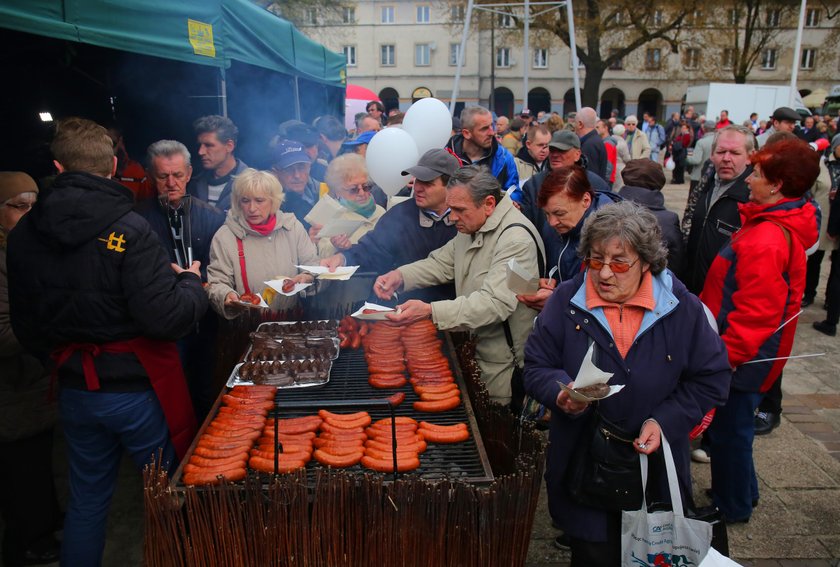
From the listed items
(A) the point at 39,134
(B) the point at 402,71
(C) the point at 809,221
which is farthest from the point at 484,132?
(B) the point at 402,71

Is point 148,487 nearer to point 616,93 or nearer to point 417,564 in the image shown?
point 417,564

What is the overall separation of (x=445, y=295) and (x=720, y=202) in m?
1.97

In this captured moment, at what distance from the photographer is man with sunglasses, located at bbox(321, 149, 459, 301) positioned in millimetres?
4043

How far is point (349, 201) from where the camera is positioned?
4.91 meters

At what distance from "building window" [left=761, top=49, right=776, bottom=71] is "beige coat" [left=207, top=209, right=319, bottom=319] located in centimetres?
5590

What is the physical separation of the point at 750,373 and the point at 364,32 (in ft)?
170

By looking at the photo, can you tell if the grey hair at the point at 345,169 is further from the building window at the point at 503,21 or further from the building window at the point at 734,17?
the building window at the point at 734,17

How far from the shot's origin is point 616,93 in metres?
53.4

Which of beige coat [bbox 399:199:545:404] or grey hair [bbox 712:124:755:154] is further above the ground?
grey hair [bbox 712:124:755:154]

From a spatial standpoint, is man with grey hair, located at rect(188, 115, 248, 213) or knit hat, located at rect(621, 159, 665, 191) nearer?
knit hat, located at rect(621, 159, 665, 191)

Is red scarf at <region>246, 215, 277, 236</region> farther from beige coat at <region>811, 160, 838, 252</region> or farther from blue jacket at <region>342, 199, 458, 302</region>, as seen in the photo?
beige coat at <region>811, 160, 838, 252</region>

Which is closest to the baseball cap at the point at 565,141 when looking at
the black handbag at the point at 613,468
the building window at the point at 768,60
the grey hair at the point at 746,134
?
the grey hair at the point at 746,134

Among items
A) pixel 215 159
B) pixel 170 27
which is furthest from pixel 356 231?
pixel 170 27

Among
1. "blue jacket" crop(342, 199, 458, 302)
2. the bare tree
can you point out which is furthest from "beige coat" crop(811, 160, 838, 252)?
the bare tree
